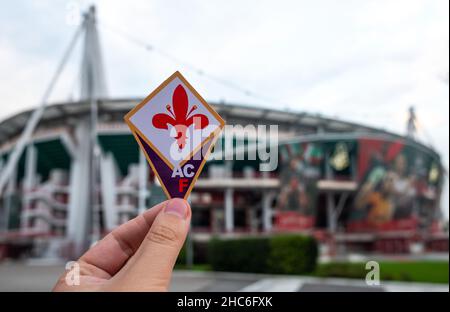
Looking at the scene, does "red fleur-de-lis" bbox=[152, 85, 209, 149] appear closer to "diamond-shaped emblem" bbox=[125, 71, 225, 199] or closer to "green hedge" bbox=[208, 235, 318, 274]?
"diamond-shaped emblem" bbox=[125, 71, 225, 199]

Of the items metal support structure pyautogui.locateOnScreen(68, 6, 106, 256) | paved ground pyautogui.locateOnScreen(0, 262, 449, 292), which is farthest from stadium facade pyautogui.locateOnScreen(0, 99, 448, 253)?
paved ground pyautogui.locateOnScreen(0, 262, 449, 292)

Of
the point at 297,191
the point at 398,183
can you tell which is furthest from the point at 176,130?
the point at 398,183

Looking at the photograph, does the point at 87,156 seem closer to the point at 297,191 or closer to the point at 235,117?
the point at 235,117

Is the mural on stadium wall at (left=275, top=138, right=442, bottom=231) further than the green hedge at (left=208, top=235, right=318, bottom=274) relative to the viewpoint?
Yes

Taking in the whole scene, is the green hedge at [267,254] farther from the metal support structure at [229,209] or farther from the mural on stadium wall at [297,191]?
the metal support structure at [229,209]

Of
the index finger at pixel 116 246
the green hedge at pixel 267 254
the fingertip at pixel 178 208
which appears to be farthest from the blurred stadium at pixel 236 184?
the fingertip at pixel 178 208

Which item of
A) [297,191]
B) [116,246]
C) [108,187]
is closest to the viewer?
[116,246]
